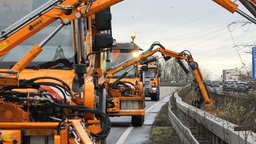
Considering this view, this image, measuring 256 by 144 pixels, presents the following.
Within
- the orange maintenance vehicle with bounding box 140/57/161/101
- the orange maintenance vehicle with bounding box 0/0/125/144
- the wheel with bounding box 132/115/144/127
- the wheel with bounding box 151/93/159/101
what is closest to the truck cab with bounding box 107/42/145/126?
the wheel with bounding box 132/115/144/127

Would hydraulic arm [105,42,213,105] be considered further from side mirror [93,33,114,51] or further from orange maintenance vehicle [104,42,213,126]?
side mirror [93,33,114,51]

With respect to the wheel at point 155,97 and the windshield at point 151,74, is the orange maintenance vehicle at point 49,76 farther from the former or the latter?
the windshield at point 151,74

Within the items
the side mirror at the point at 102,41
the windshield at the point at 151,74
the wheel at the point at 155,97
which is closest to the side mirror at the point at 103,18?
the side mirror at the point at 102,41

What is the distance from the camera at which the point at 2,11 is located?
7254mm

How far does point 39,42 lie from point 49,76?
549 millimetres

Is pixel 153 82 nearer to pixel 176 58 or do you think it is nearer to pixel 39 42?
pixel 176 58

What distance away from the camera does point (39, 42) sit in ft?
22.5

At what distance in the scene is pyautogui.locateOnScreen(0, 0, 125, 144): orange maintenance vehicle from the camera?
16.8 ft

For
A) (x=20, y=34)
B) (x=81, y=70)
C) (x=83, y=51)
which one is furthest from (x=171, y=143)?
(x=20, y=34)

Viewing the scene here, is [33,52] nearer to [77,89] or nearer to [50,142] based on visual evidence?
[77,89]

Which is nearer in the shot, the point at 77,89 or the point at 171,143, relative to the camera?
the point at 77,89

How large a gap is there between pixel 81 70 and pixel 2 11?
5.14ft

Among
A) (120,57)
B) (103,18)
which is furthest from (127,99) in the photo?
(103,18)

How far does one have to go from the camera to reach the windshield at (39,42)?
6.94 metres
